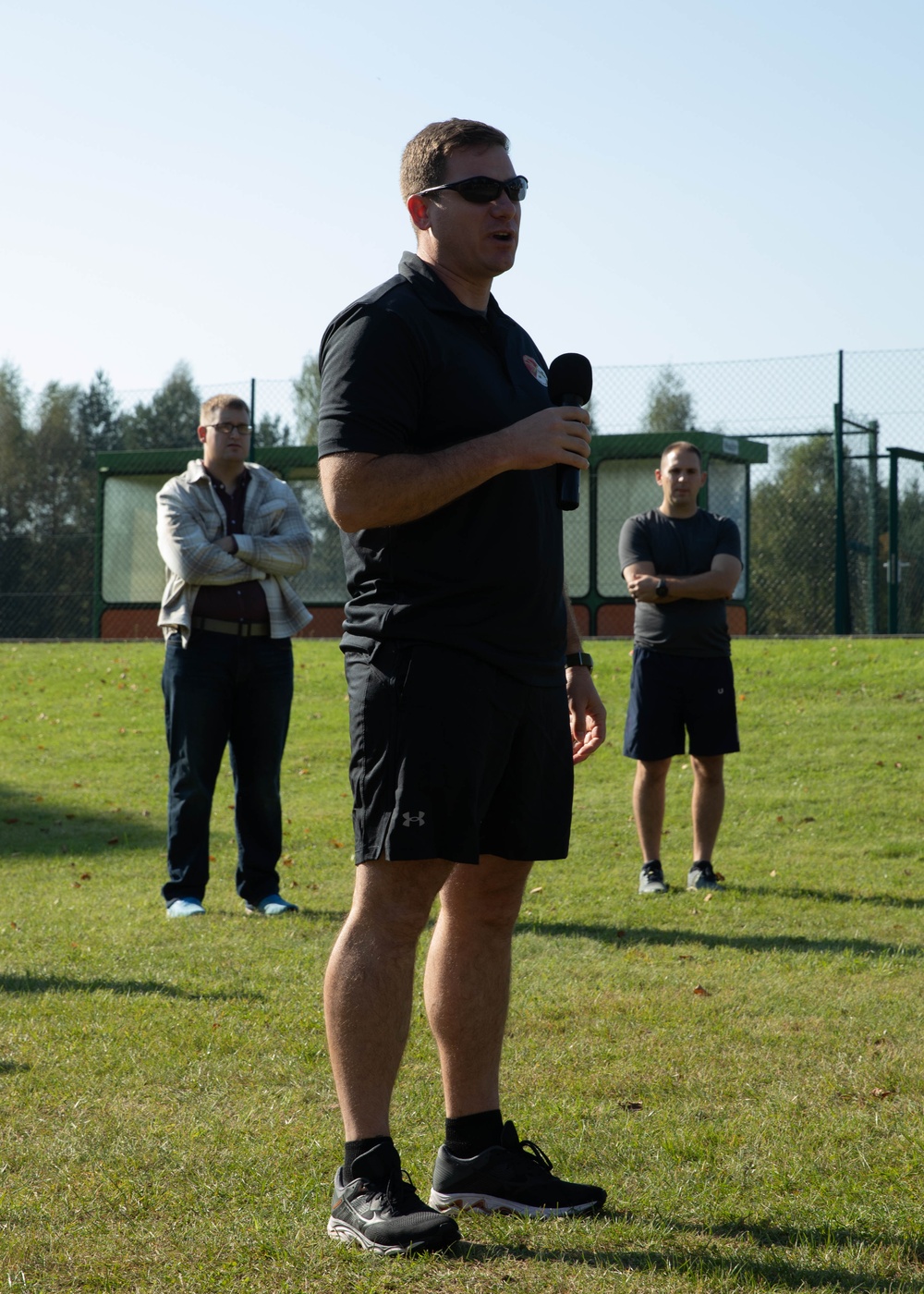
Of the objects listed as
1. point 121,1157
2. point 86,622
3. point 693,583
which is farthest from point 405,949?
point 86,622

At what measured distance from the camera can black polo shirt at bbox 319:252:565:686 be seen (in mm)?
3059

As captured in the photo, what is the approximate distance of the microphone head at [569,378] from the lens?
3404 millimetres

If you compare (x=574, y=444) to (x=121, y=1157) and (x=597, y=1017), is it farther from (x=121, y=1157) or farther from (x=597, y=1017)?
(x=597, y=1017)

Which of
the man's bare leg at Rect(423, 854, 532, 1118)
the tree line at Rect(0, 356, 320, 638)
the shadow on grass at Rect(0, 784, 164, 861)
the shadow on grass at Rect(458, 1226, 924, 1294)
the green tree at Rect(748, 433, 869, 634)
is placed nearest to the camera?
the shadow on grass at Rect(458, 1226, 924, 1294)

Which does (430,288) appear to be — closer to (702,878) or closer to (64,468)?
(702,878)

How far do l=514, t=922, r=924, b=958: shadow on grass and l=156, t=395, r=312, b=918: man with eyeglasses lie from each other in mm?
1387

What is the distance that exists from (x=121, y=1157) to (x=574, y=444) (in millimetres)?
2007

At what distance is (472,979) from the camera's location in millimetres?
3312

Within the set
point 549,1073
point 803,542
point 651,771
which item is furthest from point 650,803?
point 803,542

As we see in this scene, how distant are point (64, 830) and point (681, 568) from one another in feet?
16.1

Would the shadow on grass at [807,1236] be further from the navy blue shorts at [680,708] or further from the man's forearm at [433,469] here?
the navy blue shorts at [680,708]

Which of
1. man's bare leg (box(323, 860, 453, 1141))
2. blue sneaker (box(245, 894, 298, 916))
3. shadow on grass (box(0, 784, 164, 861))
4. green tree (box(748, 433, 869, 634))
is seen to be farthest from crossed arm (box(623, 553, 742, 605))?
green tree (box(748, 433, 869, 634))

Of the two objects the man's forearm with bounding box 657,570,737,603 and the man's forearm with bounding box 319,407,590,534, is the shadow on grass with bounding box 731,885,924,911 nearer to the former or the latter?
the man's forearm with bounding box 657,570,737,603

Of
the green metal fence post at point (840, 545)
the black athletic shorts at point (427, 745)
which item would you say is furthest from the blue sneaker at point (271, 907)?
the green metal fence post at point (840, 545)
